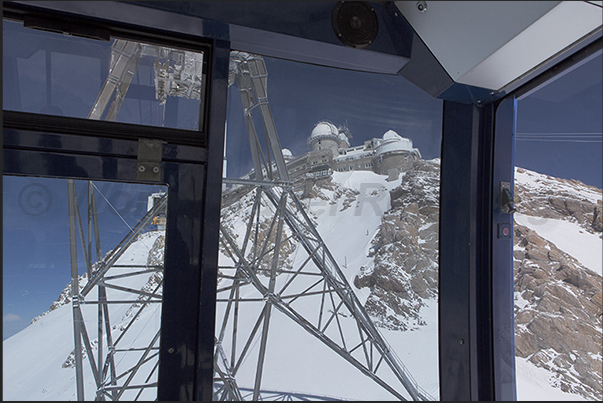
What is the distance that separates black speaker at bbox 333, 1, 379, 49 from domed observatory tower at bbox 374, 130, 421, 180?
589 mm

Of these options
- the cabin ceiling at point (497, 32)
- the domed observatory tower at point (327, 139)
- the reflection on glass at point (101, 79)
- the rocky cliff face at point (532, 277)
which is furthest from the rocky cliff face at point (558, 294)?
the reflection on glass at point (101, 79)

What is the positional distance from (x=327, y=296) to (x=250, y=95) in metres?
0.99

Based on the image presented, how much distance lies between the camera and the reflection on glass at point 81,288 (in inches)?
45.6

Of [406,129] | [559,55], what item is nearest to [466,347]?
[406,129]

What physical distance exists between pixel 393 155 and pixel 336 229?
Result: 464mm

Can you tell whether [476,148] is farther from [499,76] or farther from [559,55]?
[559,55]

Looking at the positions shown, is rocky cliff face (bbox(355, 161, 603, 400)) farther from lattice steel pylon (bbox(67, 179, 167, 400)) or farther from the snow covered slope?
lattice steel pylon (bbox(67, 179, 167, 400))

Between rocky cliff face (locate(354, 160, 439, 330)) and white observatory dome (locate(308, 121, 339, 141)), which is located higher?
white observatory dome (locate(308, 121, 339, 141))

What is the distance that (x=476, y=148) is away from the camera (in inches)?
63.6

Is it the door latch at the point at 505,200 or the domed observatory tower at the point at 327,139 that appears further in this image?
the domed observatory tower at the point at 327,139

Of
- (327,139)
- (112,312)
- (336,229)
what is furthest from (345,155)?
(112,312)

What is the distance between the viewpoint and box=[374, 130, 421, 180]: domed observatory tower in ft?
6.07
